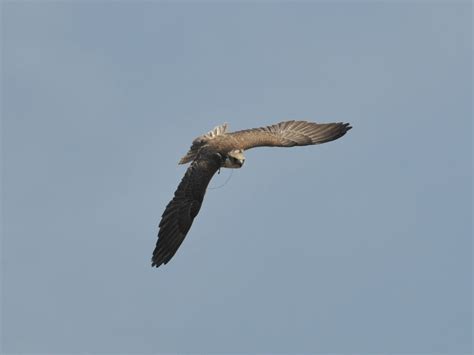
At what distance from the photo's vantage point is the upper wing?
135ft

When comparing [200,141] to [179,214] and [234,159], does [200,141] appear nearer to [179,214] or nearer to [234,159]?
[234,159]

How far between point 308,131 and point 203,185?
5561 mm

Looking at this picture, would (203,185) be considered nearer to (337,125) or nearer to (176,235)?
(176,235)

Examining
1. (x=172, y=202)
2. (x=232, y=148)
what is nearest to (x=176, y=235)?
(x=172, y=202)

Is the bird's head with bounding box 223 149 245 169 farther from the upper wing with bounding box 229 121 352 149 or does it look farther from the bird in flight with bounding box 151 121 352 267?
the upper wing with bounding box 229 121 352 149

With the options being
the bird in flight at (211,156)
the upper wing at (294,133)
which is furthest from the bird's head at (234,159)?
the upper wing at (294,133)

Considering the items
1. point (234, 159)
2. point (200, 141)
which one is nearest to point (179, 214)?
point (234, 159)

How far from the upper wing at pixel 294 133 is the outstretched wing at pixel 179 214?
3182 mm

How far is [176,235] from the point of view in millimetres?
37875

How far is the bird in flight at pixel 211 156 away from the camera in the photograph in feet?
124

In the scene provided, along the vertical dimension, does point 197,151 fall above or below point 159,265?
above

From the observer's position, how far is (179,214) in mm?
37938

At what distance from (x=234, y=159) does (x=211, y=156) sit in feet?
2.40

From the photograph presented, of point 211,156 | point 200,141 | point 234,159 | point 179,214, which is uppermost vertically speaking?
point 200,141
